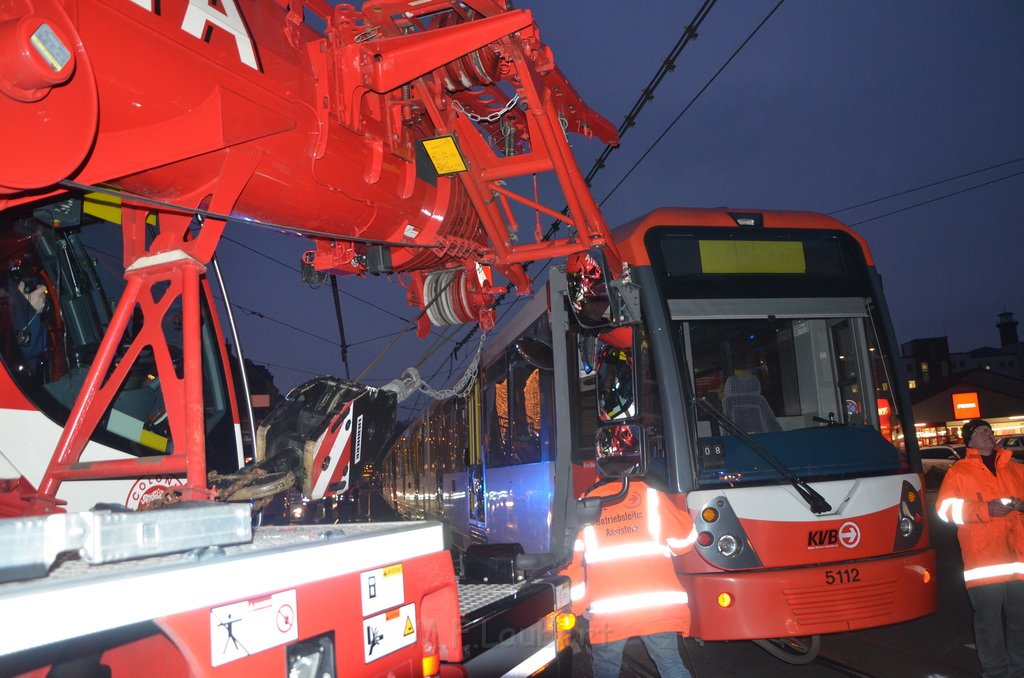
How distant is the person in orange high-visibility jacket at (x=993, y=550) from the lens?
5.23 meters

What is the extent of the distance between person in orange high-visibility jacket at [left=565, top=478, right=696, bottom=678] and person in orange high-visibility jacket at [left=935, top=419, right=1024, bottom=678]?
95.0 inches

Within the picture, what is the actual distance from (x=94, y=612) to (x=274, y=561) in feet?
1.59

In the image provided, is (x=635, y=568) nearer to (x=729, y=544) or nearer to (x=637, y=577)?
(x=637, y=577)

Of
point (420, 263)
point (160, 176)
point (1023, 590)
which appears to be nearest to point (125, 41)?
point (160, 176)

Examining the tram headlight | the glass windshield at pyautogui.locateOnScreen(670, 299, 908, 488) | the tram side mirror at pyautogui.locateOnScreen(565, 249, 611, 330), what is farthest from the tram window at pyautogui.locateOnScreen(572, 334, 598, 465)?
the tram headlight

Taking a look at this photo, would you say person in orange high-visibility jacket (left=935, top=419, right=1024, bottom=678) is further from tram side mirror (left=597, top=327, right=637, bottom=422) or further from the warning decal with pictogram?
the warning decal with pictogram

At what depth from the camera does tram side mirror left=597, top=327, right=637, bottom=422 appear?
4.73 metres

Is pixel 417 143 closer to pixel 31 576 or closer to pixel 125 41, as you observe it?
pixel 125 41

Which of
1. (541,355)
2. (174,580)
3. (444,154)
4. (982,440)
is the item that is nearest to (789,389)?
(982,440)

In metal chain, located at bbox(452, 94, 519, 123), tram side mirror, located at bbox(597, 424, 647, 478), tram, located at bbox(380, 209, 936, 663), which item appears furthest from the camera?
tram, located at bbox(380, 209, 936, 663)

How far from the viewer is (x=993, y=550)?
5.27 metres

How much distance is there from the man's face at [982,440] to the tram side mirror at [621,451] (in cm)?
290

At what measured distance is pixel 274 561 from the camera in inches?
75.5

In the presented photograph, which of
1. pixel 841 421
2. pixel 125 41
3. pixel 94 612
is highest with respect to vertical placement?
pixel 125 41
